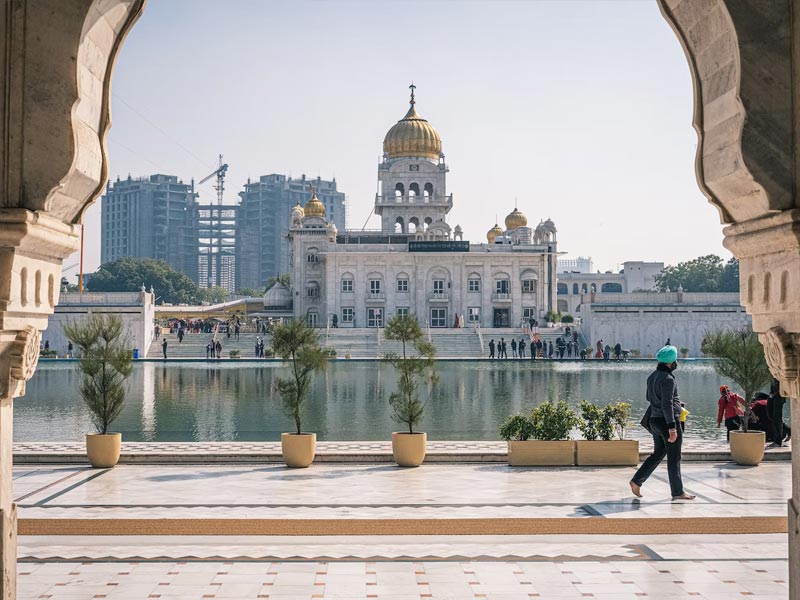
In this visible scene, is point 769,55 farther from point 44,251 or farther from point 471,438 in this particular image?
point 471,438

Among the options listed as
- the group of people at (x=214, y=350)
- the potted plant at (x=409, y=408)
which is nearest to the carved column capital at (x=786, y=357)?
the potted plant at (x=409, y=408)

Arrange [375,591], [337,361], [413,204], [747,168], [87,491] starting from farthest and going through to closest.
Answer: [413,204] → [337,361] → [87,491] → [375,591] → [747,168]

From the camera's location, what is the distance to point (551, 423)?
11172 millimetres

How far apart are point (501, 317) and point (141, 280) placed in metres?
43.5

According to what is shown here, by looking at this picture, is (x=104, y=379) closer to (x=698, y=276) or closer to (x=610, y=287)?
(x=698, y=276)

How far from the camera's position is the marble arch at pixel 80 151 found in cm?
426

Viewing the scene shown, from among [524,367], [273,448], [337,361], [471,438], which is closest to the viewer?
[273,448]

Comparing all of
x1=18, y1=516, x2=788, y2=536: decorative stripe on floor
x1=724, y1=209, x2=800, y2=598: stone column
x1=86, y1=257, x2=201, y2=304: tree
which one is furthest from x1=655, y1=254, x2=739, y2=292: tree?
x1=724, y1=209, x2=800, y2=598: stone column

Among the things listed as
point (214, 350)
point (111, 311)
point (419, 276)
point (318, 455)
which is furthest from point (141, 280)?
point (318, 455)

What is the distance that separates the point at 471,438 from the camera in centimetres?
1490

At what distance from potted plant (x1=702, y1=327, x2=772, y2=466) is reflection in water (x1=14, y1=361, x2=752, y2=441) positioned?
240 cm

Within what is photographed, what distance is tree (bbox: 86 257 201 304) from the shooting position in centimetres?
8750

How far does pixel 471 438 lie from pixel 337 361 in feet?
83.4

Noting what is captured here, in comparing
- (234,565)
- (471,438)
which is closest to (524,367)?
(471,438)
